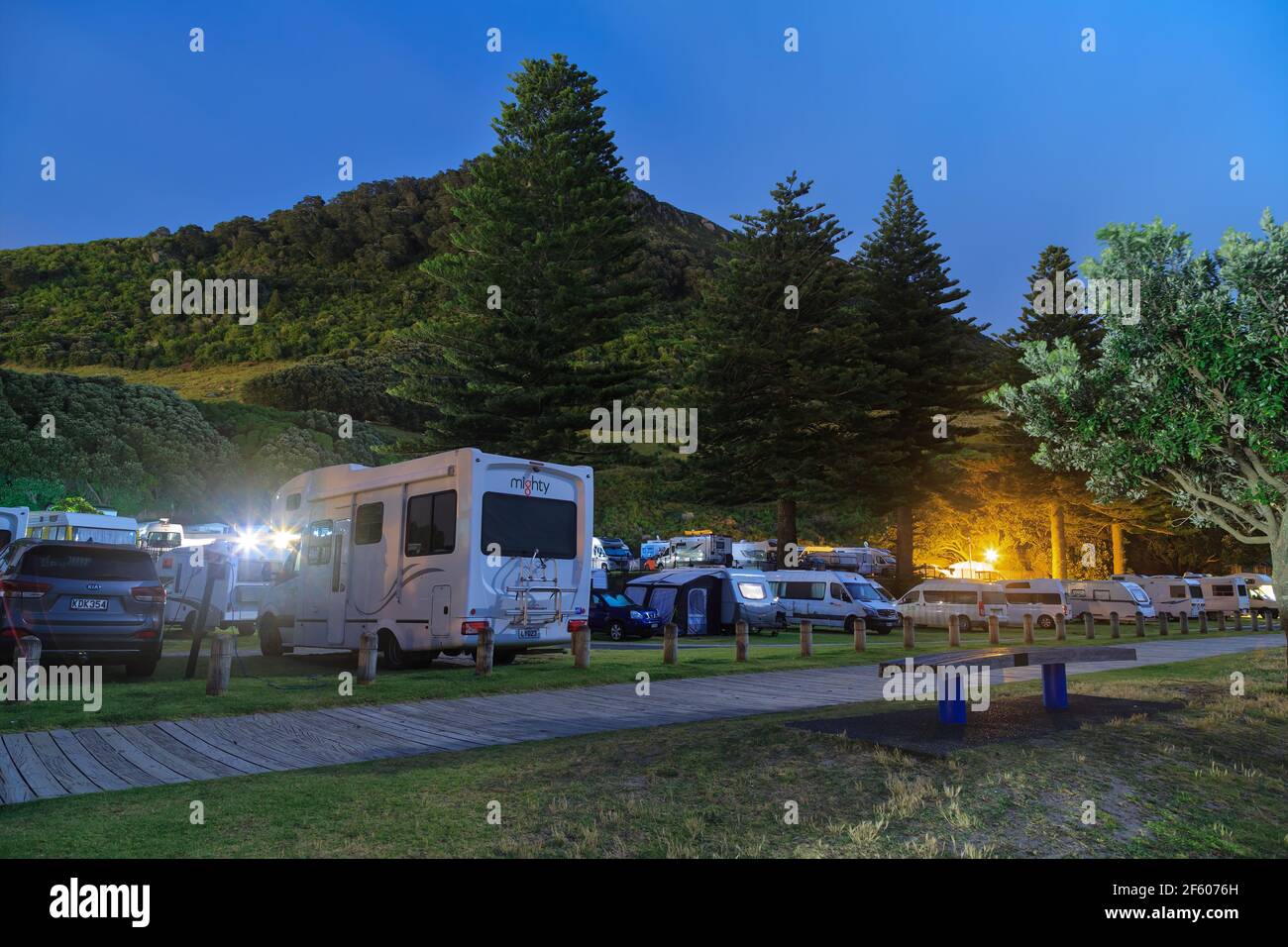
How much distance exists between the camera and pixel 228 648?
35.5 ft

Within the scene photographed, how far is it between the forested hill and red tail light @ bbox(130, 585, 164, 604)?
10488 cm

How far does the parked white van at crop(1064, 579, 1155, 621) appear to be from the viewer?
1364 inches

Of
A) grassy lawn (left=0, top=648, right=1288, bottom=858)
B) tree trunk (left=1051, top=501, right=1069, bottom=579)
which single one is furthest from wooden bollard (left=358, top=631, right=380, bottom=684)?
tree trunk (left=1051, top=501, right=1069, bottom=579)

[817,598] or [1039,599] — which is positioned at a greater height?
[817,598]

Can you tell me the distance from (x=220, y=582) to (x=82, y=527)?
4.95 m

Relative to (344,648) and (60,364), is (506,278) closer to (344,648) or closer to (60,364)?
(344,648)

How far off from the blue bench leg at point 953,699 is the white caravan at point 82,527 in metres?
21.1

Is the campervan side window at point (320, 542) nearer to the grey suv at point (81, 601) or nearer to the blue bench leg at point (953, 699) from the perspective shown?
the grey suv at point (81, 601)

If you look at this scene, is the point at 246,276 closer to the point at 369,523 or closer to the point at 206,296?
the point at 206,296

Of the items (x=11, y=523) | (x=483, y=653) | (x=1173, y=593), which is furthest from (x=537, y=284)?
(x=1173, y=593)

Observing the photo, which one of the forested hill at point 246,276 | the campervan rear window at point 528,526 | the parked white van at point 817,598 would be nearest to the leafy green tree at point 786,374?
the parked white van at point 817,598

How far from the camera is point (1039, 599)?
32.6m

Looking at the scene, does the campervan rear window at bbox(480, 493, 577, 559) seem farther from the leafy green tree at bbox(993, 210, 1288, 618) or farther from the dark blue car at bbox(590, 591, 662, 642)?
the dark blue car at bbox(590, 591, 662, 642)
